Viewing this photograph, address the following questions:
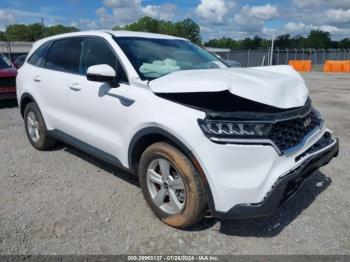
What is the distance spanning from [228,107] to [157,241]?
1345 millimetres

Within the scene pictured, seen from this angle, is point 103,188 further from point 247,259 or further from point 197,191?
point 247,259

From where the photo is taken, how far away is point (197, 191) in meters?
2.88

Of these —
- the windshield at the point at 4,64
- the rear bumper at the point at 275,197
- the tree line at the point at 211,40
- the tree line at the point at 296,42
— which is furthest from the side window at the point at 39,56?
the tree line at the point at 296,42

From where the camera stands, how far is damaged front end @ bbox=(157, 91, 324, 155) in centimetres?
268

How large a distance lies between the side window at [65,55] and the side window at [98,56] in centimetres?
14

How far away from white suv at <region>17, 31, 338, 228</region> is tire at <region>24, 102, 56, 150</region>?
3.07 feet

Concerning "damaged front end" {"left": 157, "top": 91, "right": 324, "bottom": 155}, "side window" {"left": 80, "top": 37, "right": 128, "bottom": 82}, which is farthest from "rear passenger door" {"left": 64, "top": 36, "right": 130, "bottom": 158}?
"damaged front end" {"left": 157, "top": 91, "right": 324, "bottom": 155}

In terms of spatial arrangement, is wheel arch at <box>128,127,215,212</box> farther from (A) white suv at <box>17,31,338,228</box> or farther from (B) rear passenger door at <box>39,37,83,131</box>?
(B) rear passenger door at <box>39,37,83,131</box>

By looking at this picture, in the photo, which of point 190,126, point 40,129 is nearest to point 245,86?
point 190,126

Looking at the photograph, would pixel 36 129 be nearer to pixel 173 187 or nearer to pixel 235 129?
pixel 173 187

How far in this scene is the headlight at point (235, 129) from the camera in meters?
2.68

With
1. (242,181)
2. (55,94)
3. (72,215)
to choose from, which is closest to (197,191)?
(242,181)

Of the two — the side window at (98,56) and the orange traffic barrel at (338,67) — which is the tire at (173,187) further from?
the orange traffic barrel at (338,67)

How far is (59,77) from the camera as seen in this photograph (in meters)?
4.51
